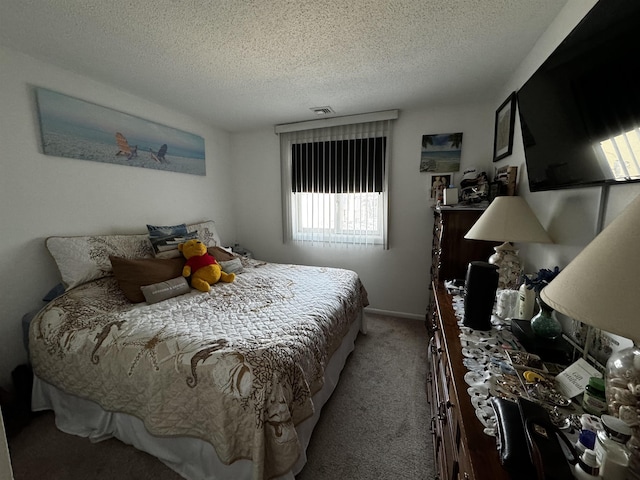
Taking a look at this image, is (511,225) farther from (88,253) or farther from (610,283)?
(88,253)

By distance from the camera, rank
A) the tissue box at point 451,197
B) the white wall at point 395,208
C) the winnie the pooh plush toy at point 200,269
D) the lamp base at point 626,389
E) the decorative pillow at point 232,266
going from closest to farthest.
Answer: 1. the lamp base at point 626,389
2. the winnie the pooh plush toy at point 200,269
3. the tissue box at point 451,197
4. the decorative pillow at point 232,266
5. the white wall at point 395,208

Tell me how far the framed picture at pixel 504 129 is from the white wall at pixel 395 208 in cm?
30

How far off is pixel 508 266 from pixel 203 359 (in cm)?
181

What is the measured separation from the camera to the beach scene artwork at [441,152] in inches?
110

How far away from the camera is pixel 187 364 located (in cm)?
126

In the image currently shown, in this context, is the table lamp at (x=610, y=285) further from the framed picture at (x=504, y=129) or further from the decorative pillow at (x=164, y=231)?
the decorative pillow at (x=164, y=231)

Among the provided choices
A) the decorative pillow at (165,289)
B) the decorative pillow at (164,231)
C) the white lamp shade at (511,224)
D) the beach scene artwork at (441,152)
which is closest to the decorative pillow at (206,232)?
the decorative pillow at (164,231)

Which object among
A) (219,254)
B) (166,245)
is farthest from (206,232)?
(166,245)

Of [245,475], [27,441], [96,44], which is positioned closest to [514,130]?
[245,475]

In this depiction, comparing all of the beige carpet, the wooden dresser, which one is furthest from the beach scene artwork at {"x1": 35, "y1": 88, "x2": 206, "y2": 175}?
the wooden dresser

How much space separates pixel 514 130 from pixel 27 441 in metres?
3.82

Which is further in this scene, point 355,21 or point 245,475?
point 355,21

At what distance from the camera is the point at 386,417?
1734 millimetres

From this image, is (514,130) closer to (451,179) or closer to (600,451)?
(451,179)
